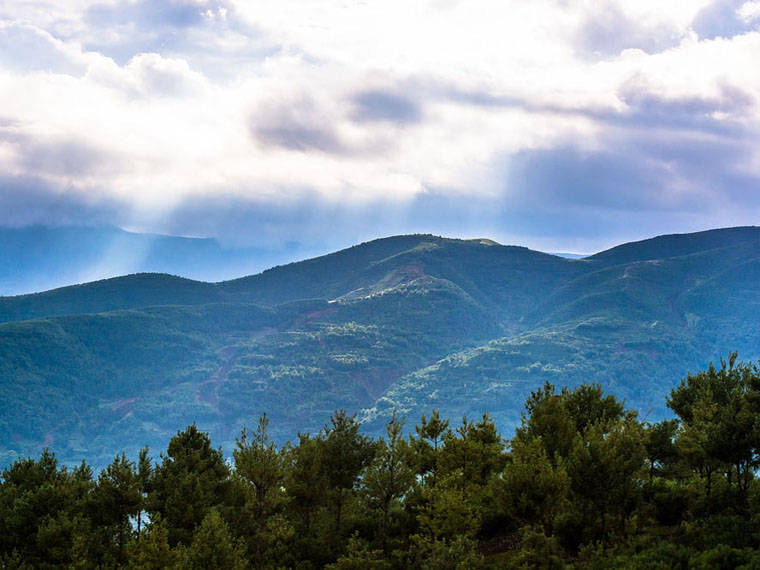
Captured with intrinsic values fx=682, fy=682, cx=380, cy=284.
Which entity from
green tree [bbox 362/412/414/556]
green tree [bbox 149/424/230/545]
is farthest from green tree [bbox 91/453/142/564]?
green tree [bbox 362/412/414/556]

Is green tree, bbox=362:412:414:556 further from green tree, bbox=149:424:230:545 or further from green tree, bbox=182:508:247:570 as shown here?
green tree, bbox=149:424:230:545

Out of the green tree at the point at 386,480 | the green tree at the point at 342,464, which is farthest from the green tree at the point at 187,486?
the green tree at the point at 386,480

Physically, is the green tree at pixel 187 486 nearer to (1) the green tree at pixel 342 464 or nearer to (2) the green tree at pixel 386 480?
(1) the green tree at pixel 342 464

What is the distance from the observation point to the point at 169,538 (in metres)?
54.2

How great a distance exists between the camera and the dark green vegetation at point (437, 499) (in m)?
42.3

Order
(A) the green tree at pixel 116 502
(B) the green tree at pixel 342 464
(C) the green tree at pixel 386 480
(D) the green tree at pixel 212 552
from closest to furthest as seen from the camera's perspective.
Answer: (D) the green tree at pixel 212 552
(A) the green tree at pixel 116 502
(C) the green tree at pixel 386 480
(B) the green tree at pixel 342 464

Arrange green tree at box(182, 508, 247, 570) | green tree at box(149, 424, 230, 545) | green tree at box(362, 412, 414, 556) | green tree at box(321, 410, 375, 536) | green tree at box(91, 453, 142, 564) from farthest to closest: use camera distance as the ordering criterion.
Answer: green tree at box(321, 410, 375, 536) → green tree at box(149, 424, 230, 545) → green tree at box(362, 412, 414, 556) → green tree at box(91, 453, 142, 564) → green tree at box(182, 508, 247, 570)

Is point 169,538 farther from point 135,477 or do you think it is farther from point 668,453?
point 668,453

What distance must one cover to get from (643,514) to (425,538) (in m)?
16.9

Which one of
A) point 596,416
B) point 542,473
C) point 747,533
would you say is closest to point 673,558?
point 747,533

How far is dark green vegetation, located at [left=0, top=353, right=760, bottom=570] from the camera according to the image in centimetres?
4234

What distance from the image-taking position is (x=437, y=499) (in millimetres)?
48875

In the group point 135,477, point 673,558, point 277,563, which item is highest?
point 135,477

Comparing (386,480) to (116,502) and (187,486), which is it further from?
(116,502)
